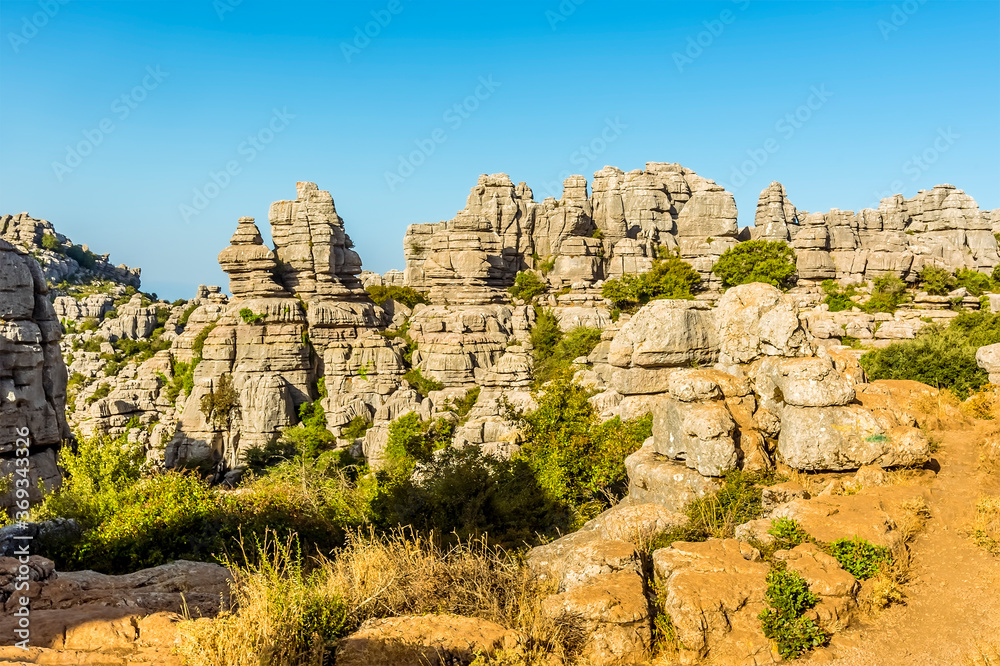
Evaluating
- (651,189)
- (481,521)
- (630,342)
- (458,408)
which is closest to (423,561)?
(481,521)

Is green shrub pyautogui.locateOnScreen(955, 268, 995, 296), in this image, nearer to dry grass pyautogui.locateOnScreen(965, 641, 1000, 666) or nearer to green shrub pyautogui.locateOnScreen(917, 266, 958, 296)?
green shrub pyautogui.locateOnScreen(917, 266, 958, 296)

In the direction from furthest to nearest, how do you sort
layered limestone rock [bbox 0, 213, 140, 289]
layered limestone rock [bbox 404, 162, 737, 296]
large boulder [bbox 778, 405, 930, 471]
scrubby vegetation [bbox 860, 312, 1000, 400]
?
layered limestone rock [bbox 0, 213, 140, 289] < layered limestone rock [bbox 404, 162, 737, 296] < scrubby vegetation [bbox 860, 312, 1000, 400] < large boulder [bbox 778, 405, 930, 471]

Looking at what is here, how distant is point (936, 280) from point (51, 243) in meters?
84.2

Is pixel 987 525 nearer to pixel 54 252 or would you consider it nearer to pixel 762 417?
pixel 762 417

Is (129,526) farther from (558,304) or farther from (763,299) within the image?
(558,304)

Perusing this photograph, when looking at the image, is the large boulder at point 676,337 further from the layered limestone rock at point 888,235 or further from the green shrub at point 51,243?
the green shrub at point 51,243

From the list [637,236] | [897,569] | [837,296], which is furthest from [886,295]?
[897,569]

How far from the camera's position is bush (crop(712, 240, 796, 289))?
37812mm

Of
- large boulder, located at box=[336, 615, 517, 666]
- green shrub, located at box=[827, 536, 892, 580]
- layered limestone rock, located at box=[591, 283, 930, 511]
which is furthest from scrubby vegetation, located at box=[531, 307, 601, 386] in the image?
large boulder, located at box=[336, 615, 517, 666]

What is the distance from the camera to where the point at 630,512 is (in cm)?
834

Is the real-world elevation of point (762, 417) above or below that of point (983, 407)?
above

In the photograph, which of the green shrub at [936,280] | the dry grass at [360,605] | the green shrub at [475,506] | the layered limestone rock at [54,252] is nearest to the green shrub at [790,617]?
the dry grass at [360,605]

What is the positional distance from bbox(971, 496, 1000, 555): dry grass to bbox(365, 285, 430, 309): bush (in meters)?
35.5

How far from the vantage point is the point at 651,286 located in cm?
3622
